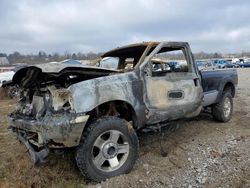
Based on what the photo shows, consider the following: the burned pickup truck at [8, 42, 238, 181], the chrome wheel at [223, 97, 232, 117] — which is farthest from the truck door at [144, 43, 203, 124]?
the chrome wheel at [223, 97, 232, 117]

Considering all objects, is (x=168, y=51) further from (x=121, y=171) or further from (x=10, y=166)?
(x=10, y=166)

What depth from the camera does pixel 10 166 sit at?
524cm

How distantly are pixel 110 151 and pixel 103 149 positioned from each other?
0.39 ft

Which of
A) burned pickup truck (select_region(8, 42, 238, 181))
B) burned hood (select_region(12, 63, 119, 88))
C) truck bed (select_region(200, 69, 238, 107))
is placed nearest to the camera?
burned pickup truck (select_region(8, 42, 238, 181))

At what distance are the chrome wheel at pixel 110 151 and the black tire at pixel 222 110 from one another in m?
3.57

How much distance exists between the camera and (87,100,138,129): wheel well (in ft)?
16.6

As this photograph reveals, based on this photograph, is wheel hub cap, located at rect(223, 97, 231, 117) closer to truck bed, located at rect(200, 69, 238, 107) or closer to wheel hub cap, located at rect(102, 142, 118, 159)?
truck bed, located at rect(200, 69, 238, 107)

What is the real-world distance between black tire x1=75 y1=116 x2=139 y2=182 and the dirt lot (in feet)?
0.45

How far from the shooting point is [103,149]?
4.70 m

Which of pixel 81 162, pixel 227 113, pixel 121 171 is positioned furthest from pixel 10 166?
pixel 227 113

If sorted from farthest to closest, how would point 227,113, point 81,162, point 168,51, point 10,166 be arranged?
1. point 227,113
2. point 168,51
3. point 10,166
4. point 81,162

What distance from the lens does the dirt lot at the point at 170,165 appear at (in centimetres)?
467

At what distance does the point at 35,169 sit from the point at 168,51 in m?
3.47

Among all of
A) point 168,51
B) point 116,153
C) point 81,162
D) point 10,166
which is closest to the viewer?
point 81,162
